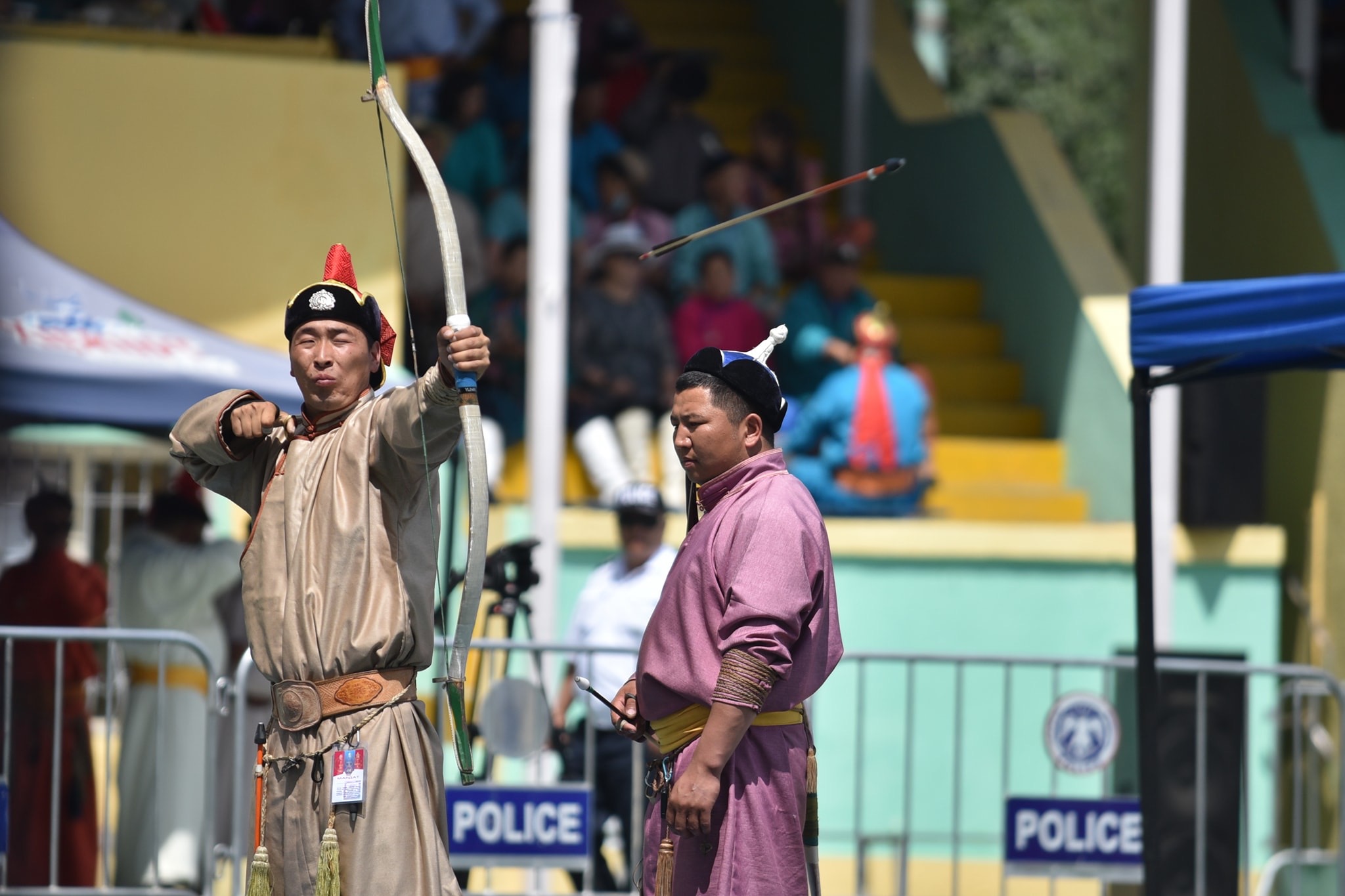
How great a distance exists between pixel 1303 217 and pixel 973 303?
235 centimetres

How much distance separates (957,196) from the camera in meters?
13.6

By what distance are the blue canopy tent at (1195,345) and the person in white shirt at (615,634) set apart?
7.47ft

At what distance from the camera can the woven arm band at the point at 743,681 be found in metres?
4.45

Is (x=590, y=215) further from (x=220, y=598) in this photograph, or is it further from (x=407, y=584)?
(x=407, y=584)

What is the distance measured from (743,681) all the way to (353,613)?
91cm

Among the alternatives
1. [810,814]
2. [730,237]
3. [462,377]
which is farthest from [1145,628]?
[730,237]

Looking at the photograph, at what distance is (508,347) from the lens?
10773 millimetres

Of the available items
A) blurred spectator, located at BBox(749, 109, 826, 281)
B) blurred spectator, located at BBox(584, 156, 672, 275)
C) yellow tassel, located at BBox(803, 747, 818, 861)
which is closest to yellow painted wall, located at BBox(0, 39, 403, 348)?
blurred spectator, located at BBox(584, 156, 672, 275)

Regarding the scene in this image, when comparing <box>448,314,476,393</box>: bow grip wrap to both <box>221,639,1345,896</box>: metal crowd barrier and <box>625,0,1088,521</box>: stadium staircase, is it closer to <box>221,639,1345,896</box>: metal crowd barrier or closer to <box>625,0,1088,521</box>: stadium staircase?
<box>221,639,1345,896</box>: metal crowd barrier

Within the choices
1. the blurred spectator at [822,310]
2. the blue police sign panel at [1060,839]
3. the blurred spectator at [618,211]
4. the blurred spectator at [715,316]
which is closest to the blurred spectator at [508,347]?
the blurred spectator at [618,211]

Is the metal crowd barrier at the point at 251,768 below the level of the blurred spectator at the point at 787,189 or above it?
below

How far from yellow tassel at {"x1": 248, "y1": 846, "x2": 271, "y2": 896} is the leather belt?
30cm

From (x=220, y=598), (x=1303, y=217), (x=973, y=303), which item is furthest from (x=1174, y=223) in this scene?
(x=220, y=598)

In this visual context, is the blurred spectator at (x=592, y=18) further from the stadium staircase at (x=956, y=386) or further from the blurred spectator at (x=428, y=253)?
the blurred spectator at (x=428, y=253)
